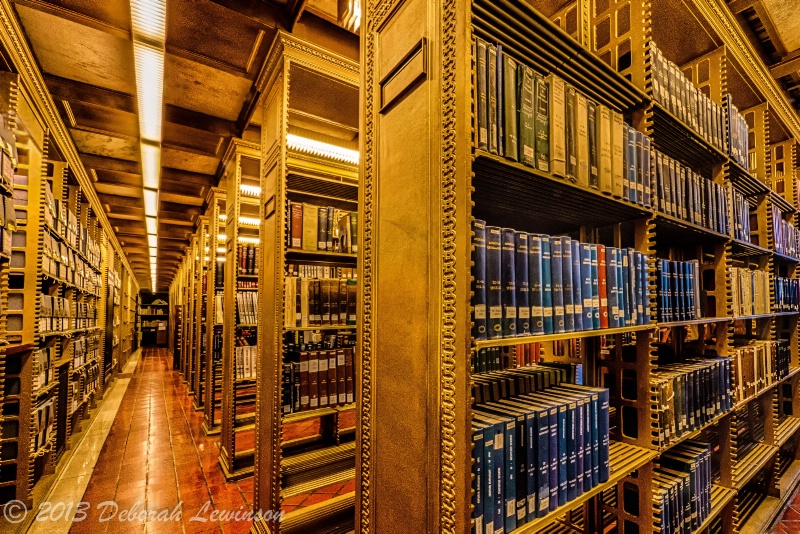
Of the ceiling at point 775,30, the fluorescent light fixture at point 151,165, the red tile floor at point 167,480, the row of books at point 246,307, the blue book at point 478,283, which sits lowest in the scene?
the red tile floor at point 167,480

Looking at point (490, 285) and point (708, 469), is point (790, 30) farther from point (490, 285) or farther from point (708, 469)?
point (490, 285)

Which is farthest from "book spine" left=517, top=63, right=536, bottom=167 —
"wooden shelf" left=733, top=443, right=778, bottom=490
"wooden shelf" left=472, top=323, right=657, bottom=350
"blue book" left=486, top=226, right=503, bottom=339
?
"wooden shelf" left=733, top=443, right=778, bottom=490

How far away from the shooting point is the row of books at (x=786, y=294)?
2818 mm

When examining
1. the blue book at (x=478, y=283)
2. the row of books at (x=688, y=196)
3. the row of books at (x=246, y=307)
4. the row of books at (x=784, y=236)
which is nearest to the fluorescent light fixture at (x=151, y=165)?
the row of books at (x=246, y=307)

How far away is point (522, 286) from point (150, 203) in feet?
20.9

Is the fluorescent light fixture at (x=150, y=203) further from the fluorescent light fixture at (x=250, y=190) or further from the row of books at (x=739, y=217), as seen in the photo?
the row of books at (x=739, y=217)

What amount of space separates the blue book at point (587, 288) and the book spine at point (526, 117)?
1.26 feet

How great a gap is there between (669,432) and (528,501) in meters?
0.94

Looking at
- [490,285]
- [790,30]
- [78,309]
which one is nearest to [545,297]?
[490,285]

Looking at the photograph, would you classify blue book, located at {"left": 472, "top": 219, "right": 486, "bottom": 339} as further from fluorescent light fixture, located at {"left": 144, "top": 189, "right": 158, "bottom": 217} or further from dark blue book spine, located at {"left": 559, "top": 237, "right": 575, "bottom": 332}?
fluorescent light fixture, located at {"left": 144, "top": 189, "right": 158, "bottom": 217}

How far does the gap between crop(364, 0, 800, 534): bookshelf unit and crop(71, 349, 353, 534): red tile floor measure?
181 cm

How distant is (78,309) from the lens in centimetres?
387

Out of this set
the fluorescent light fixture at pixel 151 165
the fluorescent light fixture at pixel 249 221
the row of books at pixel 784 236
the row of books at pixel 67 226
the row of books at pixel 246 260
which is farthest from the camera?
the fluorescent light fixture at pixel 249 221

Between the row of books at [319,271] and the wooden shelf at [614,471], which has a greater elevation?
the row of books at [319,271]
